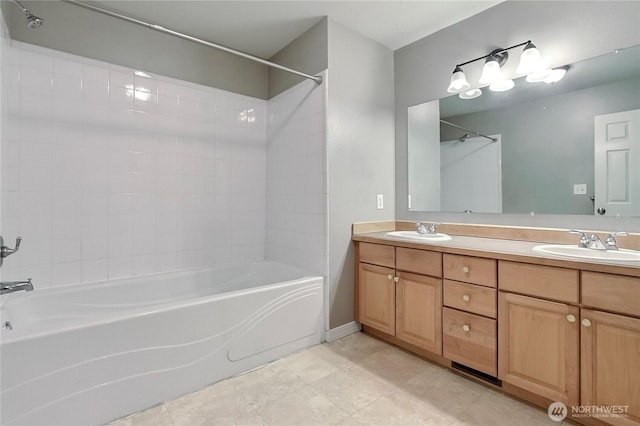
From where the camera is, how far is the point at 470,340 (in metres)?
1.69

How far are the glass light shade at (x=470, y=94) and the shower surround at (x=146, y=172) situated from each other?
110 cm

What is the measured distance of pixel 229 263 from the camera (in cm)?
273

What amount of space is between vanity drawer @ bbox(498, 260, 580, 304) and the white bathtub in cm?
123

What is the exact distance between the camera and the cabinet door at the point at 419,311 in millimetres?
1854

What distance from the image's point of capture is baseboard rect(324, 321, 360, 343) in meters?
2.26

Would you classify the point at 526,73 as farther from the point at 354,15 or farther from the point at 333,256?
the point at 333,256

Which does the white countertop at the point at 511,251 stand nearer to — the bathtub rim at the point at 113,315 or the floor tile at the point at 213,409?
the bathtub rim at the point at 113,315

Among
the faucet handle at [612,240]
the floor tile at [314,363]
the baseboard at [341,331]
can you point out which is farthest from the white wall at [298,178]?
the faucet handle at [612,240]

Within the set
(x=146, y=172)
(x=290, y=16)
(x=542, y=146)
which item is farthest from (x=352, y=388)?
(x=290, y=16)

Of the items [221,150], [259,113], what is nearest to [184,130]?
[221,150]

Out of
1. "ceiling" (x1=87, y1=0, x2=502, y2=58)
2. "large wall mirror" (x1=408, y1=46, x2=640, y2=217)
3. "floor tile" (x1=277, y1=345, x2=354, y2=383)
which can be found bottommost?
"floor tile" (x1=277, y1=345, x2=354, y2=383)

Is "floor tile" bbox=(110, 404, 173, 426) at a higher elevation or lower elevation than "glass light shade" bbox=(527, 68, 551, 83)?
lower

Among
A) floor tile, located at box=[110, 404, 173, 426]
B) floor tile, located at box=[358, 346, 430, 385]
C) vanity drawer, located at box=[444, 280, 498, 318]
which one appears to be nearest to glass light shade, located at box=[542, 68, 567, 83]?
vanity drawer, located at box=[444, 280, 498, 318]

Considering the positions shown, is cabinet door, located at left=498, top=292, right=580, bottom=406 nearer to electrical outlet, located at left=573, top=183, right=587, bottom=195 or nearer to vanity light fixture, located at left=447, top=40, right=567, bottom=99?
electrical outlet, located at left=573, top=183, right=587, bottom=195
